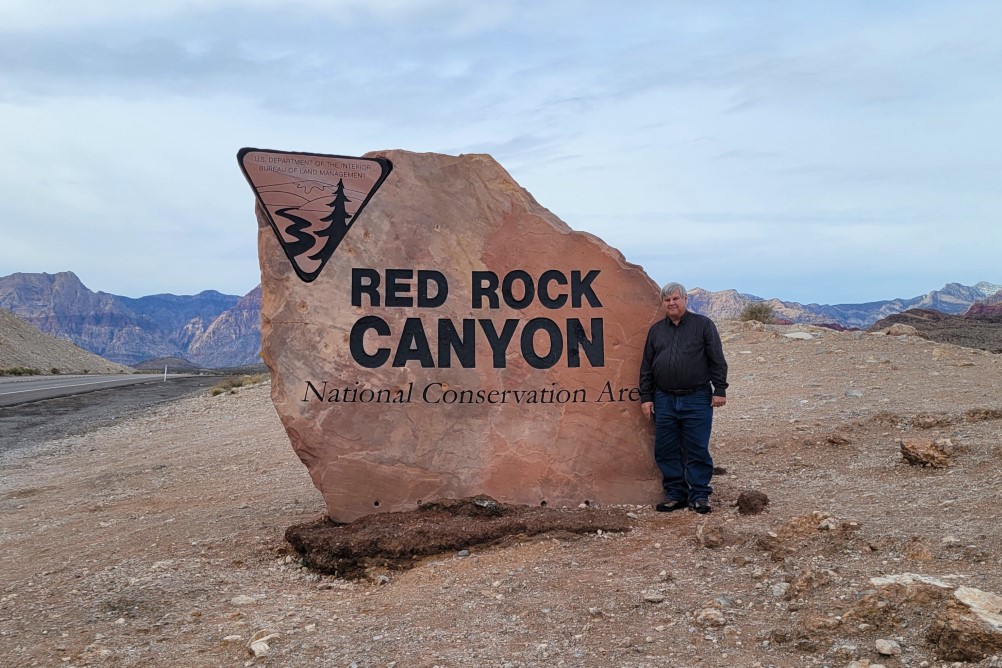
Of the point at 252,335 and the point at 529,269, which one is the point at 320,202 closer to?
the point at 529,269

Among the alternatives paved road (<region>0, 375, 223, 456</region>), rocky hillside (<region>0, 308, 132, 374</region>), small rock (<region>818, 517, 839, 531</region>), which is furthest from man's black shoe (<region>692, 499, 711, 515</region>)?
rocky hillside (<region>0, 308, 132, 374</region>)

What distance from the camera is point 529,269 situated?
19.6ft

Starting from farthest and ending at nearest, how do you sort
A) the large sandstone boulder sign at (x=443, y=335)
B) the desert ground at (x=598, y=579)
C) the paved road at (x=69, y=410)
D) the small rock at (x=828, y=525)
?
the paved road at (x=69, y=410) < the large sandstone boulder sign at (x=443, y=335) < the small rock at (x=828, y=525) < the desert ground at (x=598, y=579)

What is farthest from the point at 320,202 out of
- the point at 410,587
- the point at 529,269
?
the point at 410,587

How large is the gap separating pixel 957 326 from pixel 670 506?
20.9 m

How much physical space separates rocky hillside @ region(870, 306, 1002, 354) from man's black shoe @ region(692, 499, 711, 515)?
1183 centimetres

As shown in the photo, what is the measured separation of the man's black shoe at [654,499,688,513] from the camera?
5.61 metres

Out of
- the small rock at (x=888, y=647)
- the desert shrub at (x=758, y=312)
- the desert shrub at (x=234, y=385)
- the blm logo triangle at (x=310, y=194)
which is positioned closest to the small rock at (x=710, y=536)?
the small rock at (x=888, y=647)

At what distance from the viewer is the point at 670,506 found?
18.4ft

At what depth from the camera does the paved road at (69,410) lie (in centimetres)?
1366

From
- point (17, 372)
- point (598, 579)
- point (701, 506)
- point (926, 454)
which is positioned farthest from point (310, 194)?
point (17, 372)

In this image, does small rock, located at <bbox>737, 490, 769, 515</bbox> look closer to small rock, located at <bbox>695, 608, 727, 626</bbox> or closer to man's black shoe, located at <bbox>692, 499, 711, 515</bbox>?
man's black shoe, located at <bbox>692, 499, 711, 515</bbox>

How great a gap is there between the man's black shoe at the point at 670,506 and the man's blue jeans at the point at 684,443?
4cm

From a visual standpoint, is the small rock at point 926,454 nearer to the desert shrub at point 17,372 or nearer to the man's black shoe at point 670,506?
the man's black shoe at point 670,506
